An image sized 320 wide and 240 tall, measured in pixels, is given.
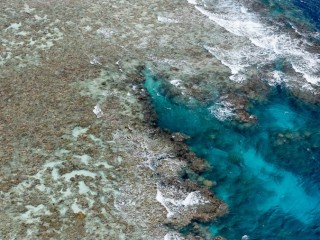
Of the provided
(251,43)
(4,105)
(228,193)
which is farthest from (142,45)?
(228,193)

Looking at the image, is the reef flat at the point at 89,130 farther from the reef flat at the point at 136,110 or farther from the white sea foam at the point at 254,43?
the white sea foam at the point at 254,43

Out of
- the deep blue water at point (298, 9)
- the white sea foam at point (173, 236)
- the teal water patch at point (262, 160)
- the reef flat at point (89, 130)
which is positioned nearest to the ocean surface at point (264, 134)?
the teal water patch at point (262, 160)

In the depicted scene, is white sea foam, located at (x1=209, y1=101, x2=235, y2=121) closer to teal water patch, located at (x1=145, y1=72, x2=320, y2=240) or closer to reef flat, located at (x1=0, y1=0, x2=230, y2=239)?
teal water patch, located at (x1=145, y1=72, x2=320, y2=240)

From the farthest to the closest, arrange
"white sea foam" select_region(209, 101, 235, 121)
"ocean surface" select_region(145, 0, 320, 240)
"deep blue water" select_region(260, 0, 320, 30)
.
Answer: "deep blue water" select_region(260, 0, 320, 30)
"white sea foam" select_region(209, 101, 235, 121)
"ocean surface" select_region(145, 0, 320, 240)

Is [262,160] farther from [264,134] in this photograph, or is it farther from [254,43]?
[254,43]

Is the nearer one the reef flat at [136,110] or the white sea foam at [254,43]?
the reef flat at [136,110]

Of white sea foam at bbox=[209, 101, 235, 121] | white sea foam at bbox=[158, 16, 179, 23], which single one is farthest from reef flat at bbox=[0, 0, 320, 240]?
white sea foam at bbox=[158, 16, 179, 23]

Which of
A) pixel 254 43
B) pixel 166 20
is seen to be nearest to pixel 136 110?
pixel 166 20
